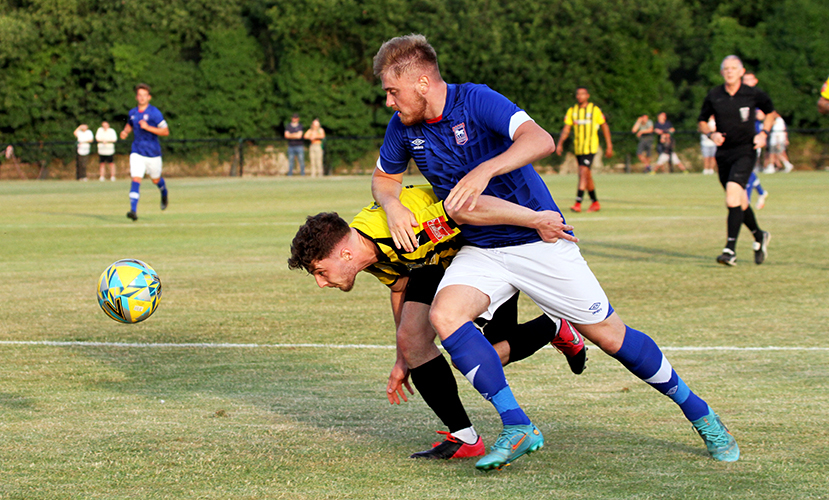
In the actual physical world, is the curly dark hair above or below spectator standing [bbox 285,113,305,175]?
below

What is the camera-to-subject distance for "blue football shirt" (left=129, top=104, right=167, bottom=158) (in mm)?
16938

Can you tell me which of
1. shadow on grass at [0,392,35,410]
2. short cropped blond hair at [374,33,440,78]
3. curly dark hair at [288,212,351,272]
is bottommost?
shadow on grass at [0,392,35,410]

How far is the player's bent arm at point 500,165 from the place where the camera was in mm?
3777

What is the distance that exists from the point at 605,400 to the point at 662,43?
42478mm

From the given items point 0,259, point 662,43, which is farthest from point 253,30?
point 0,259

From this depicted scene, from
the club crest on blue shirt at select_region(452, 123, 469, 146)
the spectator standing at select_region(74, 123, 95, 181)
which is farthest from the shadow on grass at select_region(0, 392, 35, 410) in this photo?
the spectator standing at select_region(74, 123, 95, 181)

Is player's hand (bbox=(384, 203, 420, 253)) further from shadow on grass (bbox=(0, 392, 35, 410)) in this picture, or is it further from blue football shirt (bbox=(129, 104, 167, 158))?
blue football shirt (bbox=(129, 104, 167, 158))

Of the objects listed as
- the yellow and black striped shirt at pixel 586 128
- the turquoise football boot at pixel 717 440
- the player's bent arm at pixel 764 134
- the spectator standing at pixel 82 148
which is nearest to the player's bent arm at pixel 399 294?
the turquoise football boot at pixel 717 440

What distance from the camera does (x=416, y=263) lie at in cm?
425

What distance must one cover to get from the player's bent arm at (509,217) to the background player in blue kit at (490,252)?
0.06 metres

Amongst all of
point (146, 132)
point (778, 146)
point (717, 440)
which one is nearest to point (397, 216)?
point (717, 440)

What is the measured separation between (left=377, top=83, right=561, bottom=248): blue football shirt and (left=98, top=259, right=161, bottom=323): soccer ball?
1907 mm

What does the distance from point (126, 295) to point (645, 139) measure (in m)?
37.2

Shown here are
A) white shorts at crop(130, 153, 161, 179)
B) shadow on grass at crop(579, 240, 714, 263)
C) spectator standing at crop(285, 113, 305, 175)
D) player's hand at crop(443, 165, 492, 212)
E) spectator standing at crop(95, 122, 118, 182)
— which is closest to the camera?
player's hand at crop(443, 165, 492, 212)
